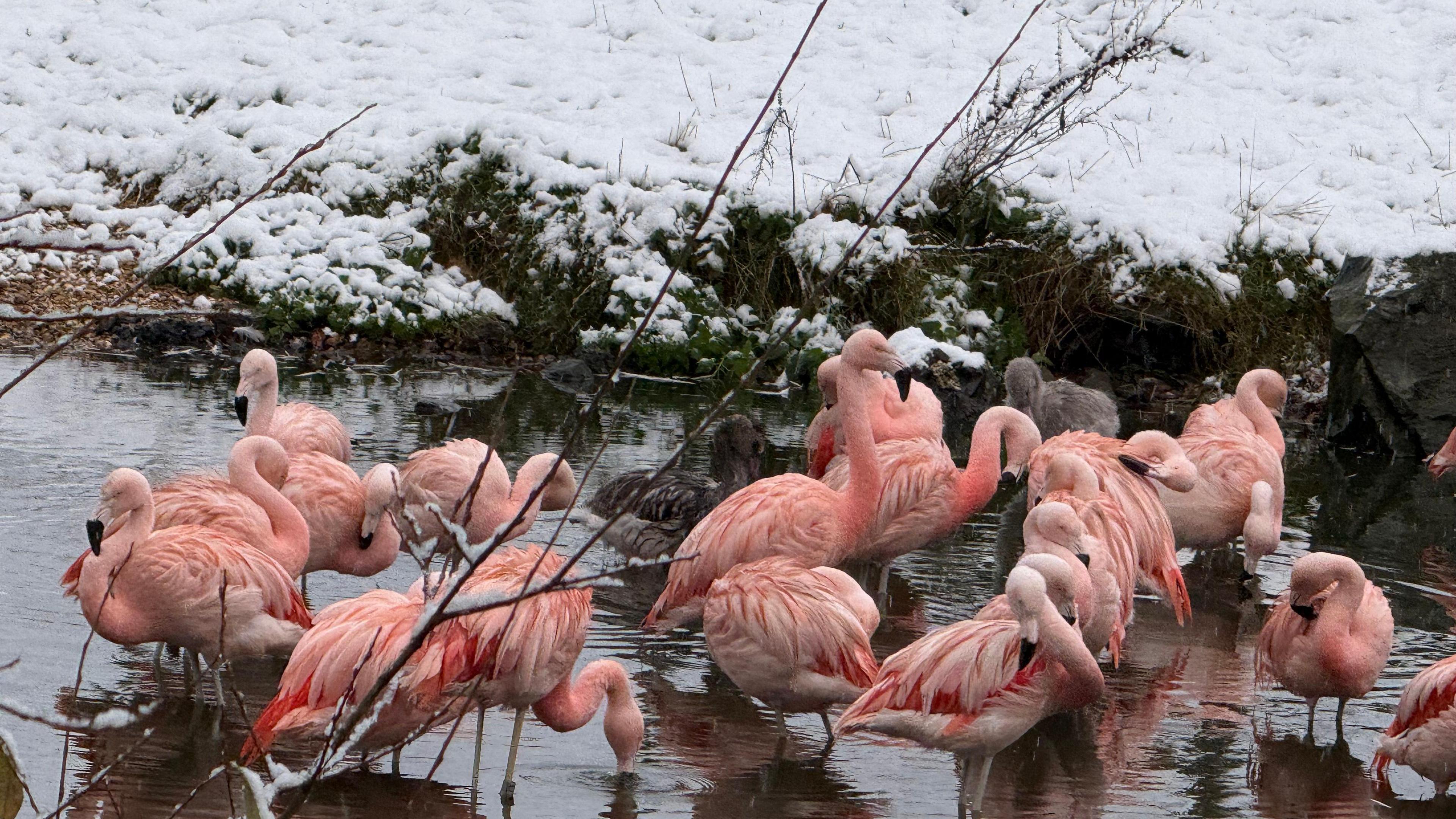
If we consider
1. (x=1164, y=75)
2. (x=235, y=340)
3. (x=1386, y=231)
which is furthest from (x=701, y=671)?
(x=1164, y=75)

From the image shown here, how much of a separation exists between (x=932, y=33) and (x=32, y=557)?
11277 mm

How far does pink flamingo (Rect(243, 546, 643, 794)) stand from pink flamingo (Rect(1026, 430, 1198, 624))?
90.2 inches

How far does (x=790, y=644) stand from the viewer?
14.1 ft

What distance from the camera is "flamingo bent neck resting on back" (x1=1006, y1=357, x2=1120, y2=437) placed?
352 inches

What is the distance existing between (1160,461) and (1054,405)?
277 centimetres

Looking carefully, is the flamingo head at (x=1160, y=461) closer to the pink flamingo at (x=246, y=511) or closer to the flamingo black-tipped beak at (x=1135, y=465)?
A: the flamingo black-tipped beak at (x=1135, y=465)

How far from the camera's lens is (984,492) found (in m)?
6.18

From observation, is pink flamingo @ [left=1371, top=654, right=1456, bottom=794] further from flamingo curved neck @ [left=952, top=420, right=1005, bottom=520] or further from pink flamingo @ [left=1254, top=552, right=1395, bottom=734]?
flamingo curved neck @ [left=952, top=420, right=1005, bottom=520]

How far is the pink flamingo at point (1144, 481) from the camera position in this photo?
5.67 meters

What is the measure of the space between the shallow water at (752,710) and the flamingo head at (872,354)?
3.29 feet

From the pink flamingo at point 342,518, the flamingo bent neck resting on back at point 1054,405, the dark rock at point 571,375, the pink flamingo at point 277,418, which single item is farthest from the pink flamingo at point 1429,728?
the dark rock at point 571,375

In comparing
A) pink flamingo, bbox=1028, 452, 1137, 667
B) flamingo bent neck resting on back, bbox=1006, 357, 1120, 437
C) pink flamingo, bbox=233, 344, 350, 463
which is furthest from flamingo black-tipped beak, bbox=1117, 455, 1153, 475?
pink flamingo, bbox=233, 344, 350, 463

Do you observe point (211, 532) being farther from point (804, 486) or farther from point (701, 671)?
point (804, 486)

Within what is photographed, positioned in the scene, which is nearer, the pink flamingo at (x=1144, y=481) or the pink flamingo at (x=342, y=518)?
the pink flamingo at (x=342, y=518)
